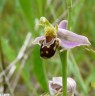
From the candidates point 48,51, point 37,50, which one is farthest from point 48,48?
point 37,50

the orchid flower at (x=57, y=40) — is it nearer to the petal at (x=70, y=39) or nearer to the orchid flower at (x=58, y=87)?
the petal at (x=70, y=39)

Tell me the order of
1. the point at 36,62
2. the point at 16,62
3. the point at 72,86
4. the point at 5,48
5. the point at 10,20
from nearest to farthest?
the point at 72,86
the point at 36,62
the point at 16,62
the point at 5,48
the point at 10,20

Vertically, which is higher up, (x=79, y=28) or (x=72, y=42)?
(x=79, y=28)

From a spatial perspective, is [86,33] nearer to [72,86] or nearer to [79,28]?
[79,28]

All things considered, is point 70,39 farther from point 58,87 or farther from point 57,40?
point 58,87

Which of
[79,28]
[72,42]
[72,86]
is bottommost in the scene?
[72,86]

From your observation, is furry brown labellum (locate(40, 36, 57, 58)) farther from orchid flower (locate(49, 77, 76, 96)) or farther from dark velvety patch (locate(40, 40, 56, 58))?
orchid flower (locate(49, 77, 76, 96))

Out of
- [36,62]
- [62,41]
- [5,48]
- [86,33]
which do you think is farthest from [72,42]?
[86,33]
